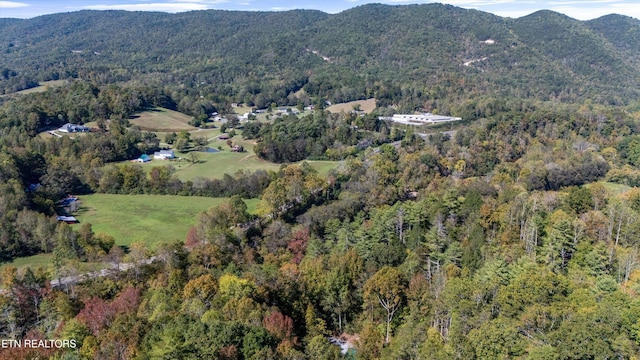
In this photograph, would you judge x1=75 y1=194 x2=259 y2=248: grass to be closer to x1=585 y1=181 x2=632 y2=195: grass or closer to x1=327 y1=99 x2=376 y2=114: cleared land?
x1=585 y1=181 x2=632 y2=195: grass

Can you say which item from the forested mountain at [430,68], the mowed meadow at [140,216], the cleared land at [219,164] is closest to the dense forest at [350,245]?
the mowed meadow at [140,216]

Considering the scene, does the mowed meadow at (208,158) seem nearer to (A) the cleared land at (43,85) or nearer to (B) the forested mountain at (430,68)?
(B) the forested mountain at (430,68)

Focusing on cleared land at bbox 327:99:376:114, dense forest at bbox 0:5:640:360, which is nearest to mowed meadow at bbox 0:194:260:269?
dense forest at bbox 0:5:640:360

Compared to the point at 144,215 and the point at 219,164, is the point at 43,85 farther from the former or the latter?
the point at 144,215

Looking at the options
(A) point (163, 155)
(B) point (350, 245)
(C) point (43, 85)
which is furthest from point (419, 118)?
(C) point (43, 85)

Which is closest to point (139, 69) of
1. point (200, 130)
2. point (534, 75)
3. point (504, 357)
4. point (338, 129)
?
point (200, 130)

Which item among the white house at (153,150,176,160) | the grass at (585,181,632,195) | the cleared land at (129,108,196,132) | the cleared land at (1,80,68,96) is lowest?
the grass at (585,181,632,195)
